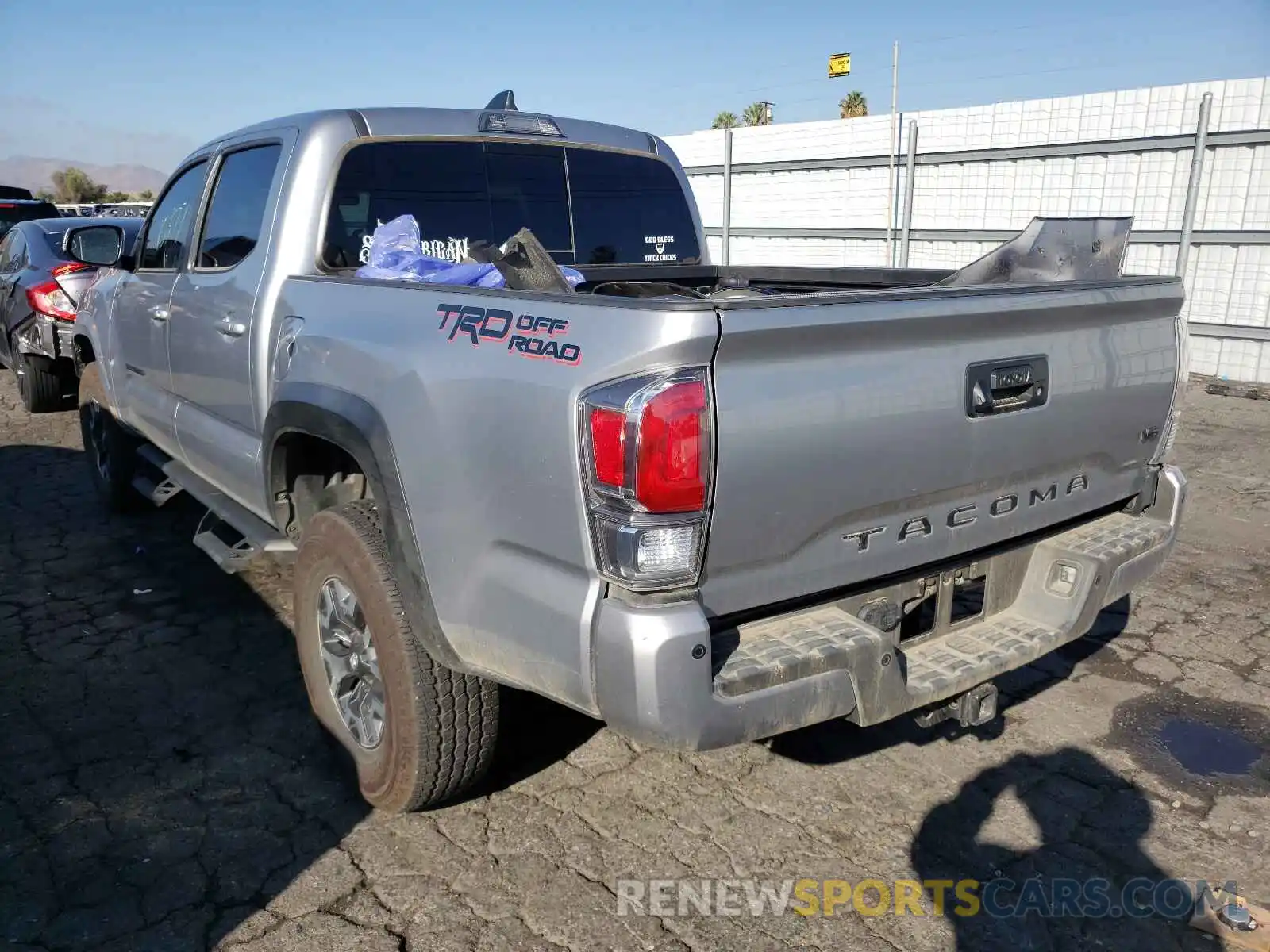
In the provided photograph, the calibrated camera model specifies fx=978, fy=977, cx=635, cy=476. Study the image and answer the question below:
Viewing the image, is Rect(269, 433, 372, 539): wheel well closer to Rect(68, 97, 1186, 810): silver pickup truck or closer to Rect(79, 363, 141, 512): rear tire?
Rect(68, 97, 1186, 810): silver pickup truck

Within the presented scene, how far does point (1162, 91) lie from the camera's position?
1031 cm

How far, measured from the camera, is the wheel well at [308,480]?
333 cm

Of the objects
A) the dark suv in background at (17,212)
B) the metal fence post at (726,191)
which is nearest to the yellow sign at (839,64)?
the metal fence post at (726,191)

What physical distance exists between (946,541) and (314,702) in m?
2.13

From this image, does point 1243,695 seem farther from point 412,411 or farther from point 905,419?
point 412,411

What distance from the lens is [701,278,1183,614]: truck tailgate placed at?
2129 mm

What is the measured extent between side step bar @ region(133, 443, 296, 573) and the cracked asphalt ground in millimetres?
471

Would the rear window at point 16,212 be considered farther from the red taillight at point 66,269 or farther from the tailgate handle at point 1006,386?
the tailgate handle at point 1006,386

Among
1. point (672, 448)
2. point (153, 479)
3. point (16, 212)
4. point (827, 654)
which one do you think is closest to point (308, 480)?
point (672, 448)

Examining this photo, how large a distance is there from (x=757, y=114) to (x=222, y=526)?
45402mm

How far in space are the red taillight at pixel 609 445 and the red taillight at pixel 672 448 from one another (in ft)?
0.13

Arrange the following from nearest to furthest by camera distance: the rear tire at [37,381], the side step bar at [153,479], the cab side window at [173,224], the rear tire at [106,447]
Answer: the cab side window at [173,224] < the side step bar at [153,479] < the rear tire at [106,447] < the rear tire at [37,381]

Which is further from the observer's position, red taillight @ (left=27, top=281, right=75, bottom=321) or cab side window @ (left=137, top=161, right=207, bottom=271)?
red taillight @ (left=27, top=281, right=75, bottom=321)

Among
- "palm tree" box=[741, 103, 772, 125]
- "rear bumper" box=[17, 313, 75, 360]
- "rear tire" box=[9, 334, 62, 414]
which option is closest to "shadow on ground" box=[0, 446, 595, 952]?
"rear bumper" box=[17, 313, 75, 360]
